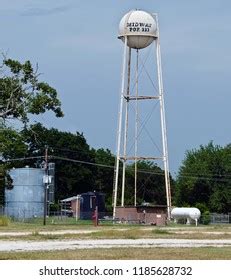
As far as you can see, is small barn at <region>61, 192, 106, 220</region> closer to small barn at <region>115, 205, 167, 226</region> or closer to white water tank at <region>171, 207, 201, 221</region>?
white water tank at <region>171, 207, 201, 221</region>

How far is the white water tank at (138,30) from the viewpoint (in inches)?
3223

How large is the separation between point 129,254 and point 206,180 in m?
85.9

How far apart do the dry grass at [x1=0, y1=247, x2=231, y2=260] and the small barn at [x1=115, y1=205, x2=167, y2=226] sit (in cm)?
4918

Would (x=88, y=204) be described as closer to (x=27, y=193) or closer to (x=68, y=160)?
(x=27, y=193)

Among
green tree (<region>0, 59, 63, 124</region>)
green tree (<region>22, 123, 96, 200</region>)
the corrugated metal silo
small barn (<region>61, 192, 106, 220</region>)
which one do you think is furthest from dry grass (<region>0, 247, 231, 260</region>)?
green tree (<region>22, 123, 96, 200</region>)

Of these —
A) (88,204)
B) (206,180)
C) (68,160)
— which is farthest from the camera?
(68,160)

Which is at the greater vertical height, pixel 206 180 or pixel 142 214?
pixel 206 180

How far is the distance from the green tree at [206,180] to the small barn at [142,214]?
27.9m

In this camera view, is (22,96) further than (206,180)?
No

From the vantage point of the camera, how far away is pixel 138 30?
82.1 meters

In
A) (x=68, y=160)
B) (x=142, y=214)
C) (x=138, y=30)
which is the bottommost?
(x=142, y=214)

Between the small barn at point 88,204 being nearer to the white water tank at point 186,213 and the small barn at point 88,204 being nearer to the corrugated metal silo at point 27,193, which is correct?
the corrugated metal silo at point 27,193

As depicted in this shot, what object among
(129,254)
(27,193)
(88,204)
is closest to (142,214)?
(27,193)
